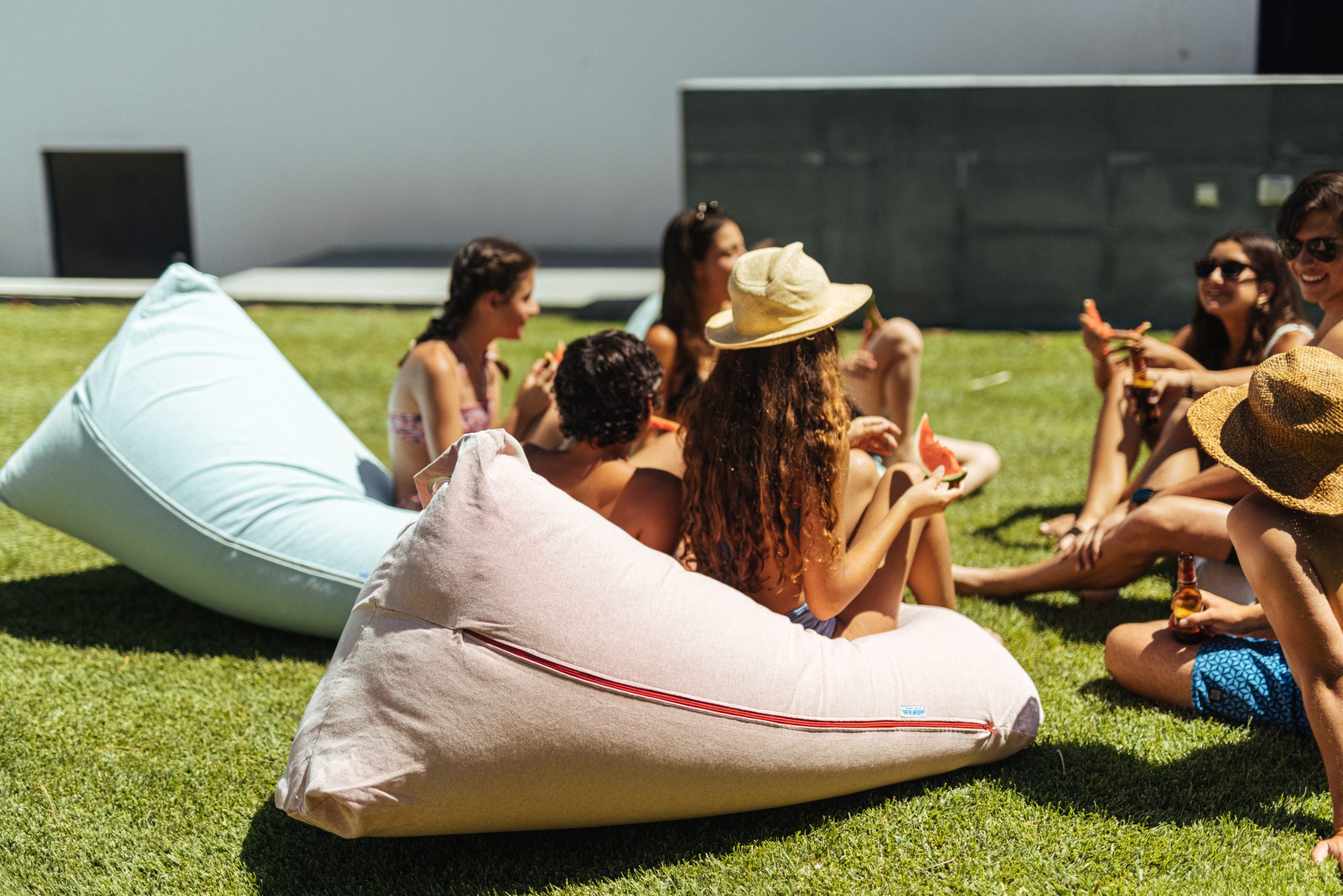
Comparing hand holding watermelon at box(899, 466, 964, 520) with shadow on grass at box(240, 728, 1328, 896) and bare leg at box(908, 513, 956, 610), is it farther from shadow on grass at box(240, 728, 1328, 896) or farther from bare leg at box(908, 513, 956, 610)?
shadow on grass at box(240, 728, 1328, 896)

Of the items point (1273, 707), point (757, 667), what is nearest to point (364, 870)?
point (757, 667)

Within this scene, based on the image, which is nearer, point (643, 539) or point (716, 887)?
point (716, 887)

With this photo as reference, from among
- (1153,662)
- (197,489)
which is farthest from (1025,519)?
(197,489)

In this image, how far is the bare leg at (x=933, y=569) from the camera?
11.9 feet

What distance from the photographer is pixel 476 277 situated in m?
4.45

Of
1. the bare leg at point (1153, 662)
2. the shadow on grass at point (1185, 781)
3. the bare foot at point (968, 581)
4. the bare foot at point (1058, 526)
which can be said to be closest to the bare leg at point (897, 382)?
the bare foot at point (1058, 526)

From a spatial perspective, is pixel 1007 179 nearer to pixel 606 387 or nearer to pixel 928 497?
pixel 928 497

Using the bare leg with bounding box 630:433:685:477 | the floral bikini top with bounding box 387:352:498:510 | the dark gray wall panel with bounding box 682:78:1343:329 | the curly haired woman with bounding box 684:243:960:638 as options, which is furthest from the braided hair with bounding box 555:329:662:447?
the dark gray wall panel with bounding box 682:78:1343:329

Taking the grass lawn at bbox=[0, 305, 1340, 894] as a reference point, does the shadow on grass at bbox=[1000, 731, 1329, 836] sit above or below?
above

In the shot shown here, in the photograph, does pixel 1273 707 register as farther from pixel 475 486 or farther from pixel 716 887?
pixel 475 486

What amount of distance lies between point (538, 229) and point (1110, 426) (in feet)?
34.5

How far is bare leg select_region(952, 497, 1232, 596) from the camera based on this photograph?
3.68 metres

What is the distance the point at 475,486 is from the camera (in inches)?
103

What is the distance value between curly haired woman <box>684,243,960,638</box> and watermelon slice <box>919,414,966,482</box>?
13cm
